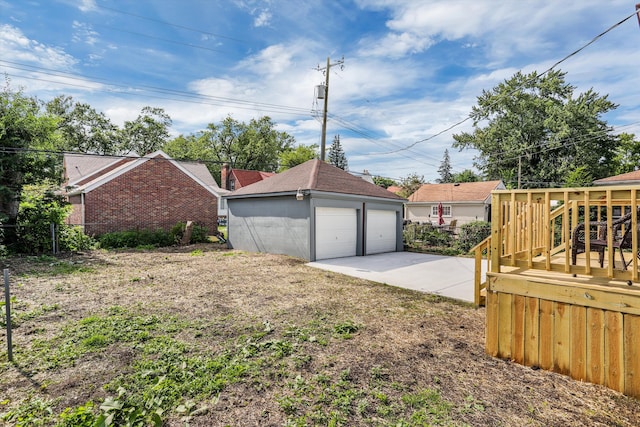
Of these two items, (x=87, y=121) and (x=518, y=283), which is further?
(x=87, y=121)

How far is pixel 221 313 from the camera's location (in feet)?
16.2

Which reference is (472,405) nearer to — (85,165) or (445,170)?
(85,165)

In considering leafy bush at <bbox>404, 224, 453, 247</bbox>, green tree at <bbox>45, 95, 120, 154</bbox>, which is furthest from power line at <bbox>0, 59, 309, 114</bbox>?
green tree at <bbox>45, 95, 120, 154</bbox>

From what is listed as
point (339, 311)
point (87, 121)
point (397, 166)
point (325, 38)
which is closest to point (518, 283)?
point (339, 311)

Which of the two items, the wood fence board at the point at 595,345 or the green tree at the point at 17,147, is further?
the green tree at the point at 17,147

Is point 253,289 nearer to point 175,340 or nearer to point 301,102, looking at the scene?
point 175,340

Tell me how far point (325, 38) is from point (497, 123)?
24.4 meters

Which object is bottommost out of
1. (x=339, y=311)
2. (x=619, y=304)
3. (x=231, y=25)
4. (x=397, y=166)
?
(x=339, y=311)

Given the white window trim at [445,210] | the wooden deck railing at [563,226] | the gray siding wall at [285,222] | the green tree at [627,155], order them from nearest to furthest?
the wooden deck railing at [563,226] < the gray siding wall at [285,222] < the white window trim at [445,210] < the green tree at [627,155]

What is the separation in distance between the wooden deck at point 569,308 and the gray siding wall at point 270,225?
7.32 meters

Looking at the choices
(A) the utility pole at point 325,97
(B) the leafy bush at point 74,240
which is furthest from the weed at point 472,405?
(B) the leafy bush at point 74,240

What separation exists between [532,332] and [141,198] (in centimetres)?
1633

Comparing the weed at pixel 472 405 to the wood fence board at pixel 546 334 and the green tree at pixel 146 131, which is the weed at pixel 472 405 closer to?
the wood fence board at pixel 546 334

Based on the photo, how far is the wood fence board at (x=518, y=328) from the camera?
3283 mm
